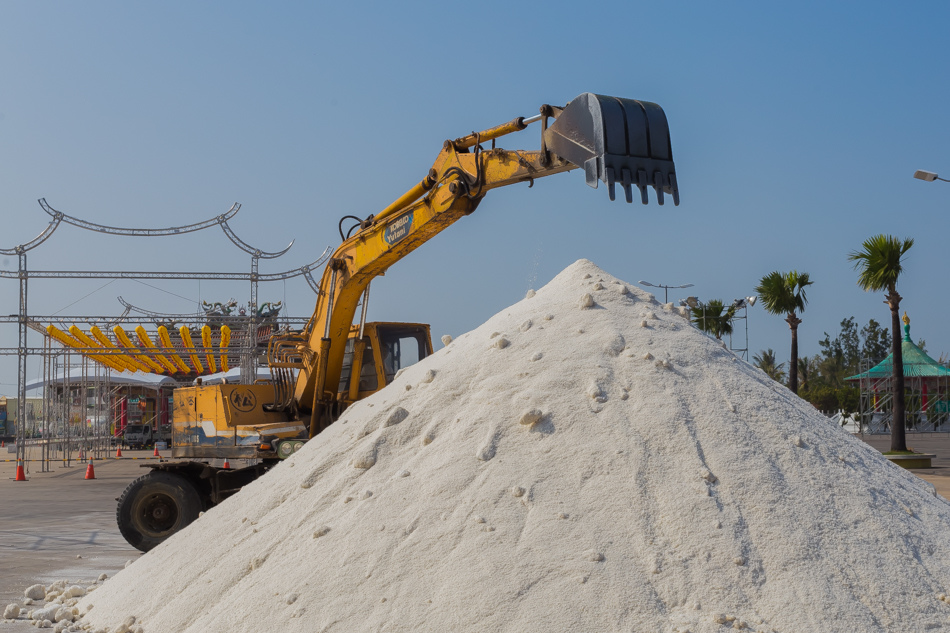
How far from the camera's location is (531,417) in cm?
539

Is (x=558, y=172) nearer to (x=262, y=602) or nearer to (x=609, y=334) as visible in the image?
(x=609, y=334)

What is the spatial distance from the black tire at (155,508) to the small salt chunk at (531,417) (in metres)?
5.33

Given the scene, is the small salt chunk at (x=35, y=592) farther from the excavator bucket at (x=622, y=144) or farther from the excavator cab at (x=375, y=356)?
the excavator bucket at (x=622, y=144)

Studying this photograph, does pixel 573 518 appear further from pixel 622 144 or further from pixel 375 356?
pixel 375 356

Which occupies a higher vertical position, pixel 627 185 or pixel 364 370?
pixel 627 185

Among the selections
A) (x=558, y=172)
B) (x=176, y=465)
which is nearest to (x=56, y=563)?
(x=176, y=465)

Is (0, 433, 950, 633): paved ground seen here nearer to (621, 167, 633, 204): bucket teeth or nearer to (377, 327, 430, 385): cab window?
(377, 327, 430, 385): cab window

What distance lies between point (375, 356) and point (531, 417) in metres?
4.05

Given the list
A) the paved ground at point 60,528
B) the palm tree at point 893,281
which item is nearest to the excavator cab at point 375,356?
the paved ground at point 60,528

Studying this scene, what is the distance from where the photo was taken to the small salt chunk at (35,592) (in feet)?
21.2

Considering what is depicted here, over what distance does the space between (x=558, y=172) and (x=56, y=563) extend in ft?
20.2

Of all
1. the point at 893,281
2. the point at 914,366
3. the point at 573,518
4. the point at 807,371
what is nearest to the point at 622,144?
the point at 573,518

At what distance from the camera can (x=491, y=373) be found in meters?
6.22

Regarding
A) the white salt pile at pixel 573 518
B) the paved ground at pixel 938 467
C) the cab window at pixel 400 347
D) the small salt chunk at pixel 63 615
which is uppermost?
the cab window at pixel 400 347
